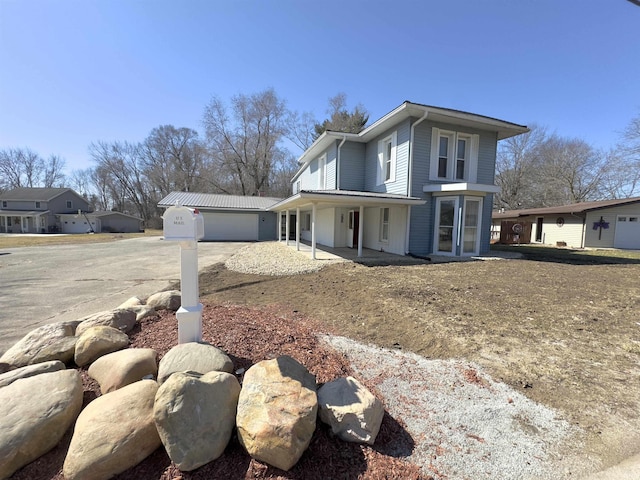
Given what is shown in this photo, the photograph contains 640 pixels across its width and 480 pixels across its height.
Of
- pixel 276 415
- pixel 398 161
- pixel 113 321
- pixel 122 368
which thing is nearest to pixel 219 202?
pixel 398 161

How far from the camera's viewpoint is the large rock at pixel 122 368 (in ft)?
7.02

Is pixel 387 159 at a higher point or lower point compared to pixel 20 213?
higher

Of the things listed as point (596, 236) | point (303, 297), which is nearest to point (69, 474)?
point (303, 297)

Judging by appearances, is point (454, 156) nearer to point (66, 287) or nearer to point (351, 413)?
point (351, 413)

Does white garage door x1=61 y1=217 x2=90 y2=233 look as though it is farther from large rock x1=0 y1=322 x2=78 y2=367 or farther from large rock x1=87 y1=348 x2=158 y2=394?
large rock x1=87 y1=348 x2=158 y2=394

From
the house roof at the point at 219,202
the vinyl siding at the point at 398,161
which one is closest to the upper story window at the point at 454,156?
the vinyl siding at the point at 398,161

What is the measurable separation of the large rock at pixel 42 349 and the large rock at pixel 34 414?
0.59 metres

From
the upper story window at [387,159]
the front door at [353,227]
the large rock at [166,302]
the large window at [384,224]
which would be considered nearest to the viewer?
the large rock at [166,302]

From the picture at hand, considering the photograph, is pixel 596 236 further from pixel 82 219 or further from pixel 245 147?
pixel 82 219

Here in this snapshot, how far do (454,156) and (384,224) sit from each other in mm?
3942

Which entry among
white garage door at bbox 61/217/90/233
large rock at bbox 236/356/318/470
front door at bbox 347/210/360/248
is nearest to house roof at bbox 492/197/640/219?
front door at bbox 347/210/360/248

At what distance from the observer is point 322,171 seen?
16203 millimetres

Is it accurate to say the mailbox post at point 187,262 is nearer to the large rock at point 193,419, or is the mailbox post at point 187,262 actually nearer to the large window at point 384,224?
the large rock at point 193,419

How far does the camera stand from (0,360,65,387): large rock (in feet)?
6.77
